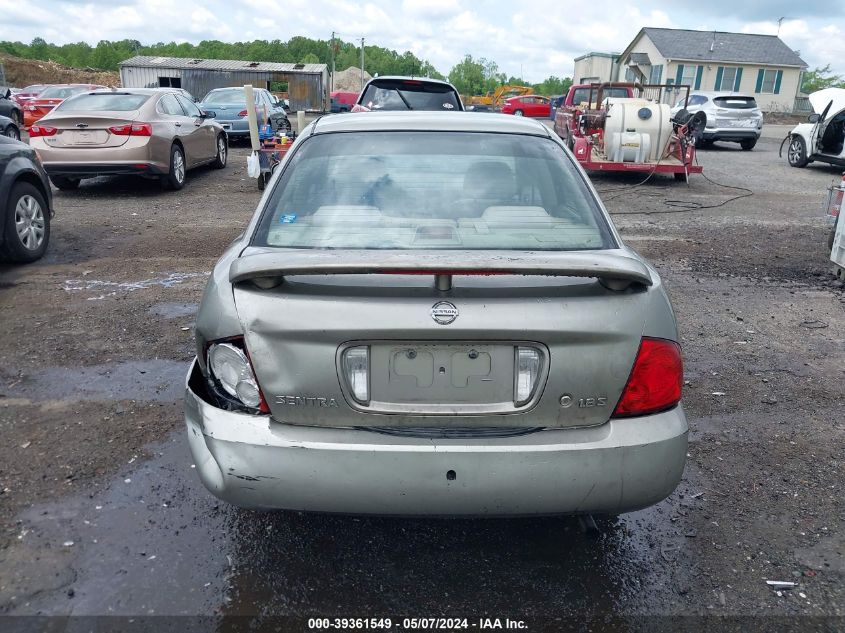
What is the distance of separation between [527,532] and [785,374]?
8.79ft

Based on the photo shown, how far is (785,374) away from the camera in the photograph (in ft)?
15.4

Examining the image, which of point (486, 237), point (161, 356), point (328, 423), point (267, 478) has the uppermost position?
point (486, 237)

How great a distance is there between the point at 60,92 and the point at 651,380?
84.7ft

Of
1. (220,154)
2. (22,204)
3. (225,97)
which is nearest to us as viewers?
(22,204)

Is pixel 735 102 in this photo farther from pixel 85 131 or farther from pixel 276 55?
pixel 276 55

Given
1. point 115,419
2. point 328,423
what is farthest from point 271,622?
point 115,419

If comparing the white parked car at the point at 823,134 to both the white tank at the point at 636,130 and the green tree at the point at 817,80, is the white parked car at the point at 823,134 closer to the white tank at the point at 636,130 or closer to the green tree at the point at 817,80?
the white tank at the point at 636,130

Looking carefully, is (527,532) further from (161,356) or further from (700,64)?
(700,64)

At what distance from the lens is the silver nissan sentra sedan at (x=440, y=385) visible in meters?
2.21

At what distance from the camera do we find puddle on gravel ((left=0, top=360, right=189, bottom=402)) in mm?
4133

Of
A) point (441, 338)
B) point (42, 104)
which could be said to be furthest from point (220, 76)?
point (441, 338)

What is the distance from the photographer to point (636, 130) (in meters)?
13.3

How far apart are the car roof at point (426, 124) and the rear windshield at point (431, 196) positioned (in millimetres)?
44

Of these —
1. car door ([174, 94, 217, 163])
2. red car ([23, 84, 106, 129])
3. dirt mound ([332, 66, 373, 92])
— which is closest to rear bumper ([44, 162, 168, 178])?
car door ([174, 94, 217, 163])
